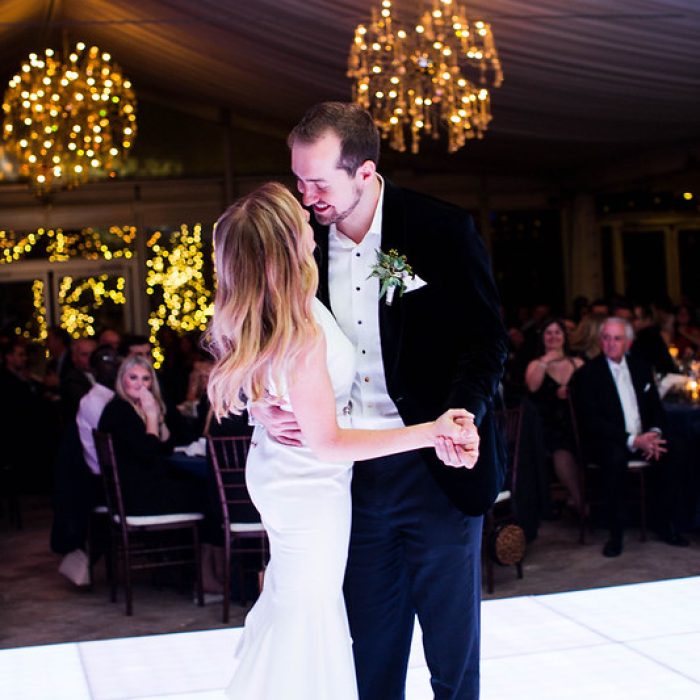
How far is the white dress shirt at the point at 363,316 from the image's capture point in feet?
8.02

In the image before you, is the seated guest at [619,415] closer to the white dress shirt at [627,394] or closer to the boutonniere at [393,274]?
the white dress shirt at [627,394]

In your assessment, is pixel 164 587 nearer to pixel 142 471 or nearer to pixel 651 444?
pixel 142 471

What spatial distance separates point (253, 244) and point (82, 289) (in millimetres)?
14747

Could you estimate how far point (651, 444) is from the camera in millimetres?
6785

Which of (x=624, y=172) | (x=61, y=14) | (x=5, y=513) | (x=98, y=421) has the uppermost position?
(x=61, y=14)

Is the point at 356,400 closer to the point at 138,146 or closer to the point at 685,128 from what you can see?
the point at 685,128

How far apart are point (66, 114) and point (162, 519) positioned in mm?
5251

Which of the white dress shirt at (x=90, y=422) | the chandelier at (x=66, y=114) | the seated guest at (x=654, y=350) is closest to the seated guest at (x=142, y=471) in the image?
the white dress shirt at (x=90, y=422)

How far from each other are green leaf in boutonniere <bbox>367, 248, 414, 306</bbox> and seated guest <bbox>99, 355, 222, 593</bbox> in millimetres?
3588

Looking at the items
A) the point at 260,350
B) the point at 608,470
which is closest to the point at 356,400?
the point at 260,350

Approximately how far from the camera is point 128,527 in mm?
5836

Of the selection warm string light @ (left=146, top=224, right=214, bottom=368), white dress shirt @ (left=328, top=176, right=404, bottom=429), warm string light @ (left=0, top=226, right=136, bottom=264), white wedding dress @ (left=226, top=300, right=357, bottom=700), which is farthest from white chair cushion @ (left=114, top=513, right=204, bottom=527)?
warm string light @ (left=0, top=226, right=136, bottom=264)

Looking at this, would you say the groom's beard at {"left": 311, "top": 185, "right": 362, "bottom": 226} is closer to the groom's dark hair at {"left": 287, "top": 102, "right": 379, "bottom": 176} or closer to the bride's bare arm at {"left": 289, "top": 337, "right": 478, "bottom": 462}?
the groom's dark hair at {"left": 287, "top": 102, "right": 379, "bottom": 176}

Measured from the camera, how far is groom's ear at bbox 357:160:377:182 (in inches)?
91.9
